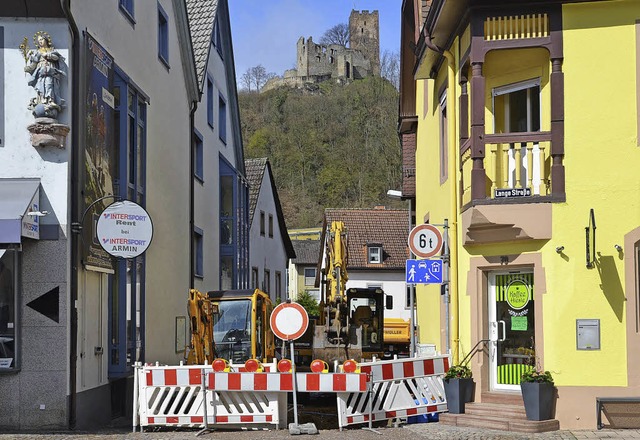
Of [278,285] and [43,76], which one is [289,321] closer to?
[43,76]

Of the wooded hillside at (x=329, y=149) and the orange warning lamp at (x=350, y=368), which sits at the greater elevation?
the wooded hillside at (x=329, y=149)

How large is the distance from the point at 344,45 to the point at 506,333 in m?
131

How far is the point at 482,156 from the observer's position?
48.9ft

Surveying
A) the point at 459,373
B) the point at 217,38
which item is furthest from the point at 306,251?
the point at 459,373

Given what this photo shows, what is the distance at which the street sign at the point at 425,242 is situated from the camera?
1573 centimetres

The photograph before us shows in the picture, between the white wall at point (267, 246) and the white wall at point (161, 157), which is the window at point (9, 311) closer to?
the white wall at point (161, 157)

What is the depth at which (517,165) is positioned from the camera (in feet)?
49.5

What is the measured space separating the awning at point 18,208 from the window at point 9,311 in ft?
1.95

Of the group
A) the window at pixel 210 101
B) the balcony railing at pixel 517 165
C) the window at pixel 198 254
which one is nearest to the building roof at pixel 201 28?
the window at pixel 210 101

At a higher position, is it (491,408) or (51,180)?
(51,180)

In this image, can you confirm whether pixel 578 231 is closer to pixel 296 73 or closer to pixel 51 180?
pixel 51 180

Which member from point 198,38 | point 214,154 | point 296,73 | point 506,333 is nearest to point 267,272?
point 214,154

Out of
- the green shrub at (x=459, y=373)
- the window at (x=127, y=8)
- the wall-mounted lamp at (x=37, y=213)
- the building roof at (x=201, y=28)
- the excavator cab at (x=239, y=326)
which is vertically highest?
the building roof at (x=201, y=28)

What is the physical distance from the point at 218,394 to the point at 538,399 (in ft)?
15.5
